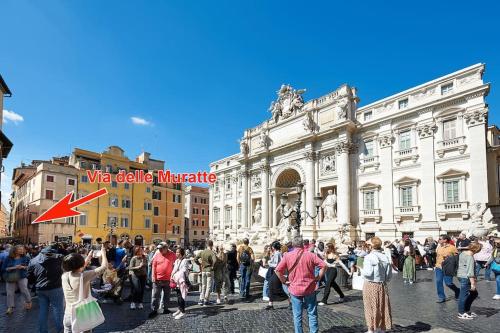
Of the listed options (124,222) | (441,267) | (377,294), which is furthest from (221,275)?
(124,222)

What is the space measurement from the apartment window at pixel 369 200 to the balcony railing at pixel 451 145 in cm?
539

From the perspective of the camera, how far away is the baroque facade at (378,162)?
65.7 feet

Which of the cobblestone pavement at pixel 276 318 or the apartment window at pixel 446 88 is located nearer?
the cobblestone pavement at pixel 276 318

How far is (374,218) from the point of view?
24.3 metres

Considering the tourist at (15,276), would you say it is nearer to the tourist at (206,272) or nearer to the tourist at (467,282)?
the tourist at (206,272)

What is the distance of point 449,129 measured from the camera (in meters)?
21.2

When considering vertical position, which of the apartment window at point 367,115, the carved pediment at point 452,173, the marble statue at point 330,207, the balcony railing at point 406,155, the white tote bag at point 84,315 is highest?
the apartment window at point 367,115

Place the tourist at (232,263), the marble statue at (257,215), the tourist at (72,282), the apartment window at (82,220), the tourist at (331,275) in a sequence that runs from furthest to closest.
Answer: the apartment window at (82,220), the marble statue at (257,215), the tourist at (232,263), the tourist at (331,275), the tourist at (72,282)

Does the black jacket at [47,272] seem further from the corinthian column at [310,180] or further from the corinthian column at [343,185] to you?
the corinthian column at [310,180]

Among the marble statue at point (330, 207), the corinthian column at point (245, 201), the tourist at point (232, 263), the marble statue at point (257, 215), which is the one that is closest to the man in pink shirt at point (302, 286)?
the tourist at point (232, 263)

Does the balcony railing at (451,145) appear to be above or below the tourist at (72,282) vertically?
above

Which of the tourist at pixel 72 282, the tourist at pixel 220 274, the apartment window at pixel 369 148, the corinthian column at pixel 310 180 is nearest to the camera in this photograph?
the tourist at pixel 72 282

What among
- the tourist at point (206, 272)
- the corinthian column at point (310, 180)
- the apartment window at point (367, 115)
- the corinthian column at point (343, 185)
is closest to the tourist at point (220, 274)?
the tourist at point (206, 272)

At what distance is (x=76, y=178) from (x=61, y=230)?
6469 mm
